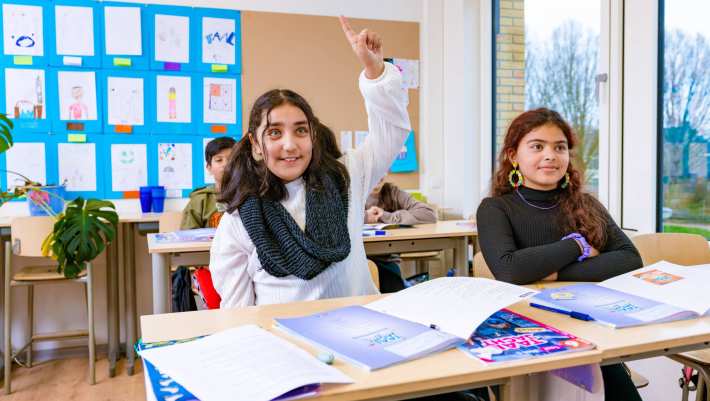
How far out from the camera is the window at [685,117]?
252 cm

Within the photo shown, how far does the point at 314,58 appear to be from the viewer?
13.6ft

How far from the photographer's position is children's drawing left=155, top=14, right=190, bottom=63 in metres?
3.82

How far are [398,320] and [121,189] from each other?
10.5ft

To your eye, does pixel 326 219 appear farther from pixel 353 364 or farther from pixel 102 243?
pixel 102 243

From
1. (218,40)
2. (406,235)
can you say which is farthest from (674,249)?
(218,40)

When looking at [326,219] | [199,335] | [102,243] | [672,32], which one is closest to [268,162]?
[326,219]

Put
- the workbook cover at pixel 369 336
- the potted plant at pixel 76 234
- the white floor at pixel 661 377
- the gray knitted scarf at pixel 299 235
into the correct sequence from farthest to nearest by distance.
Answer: the potted plant at pixel 76 234, the white floor at pixel 661 377, the gray knitted scarf at pixel 299 235, the workbook cover at pixel 369 336

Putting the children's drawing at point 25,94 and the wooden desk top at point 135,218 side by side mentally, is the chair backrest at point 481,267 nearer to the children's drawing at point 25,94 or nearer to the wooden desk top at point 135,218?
the wooden desk top at point 135,218

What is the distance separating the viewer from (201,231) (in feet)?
9.55

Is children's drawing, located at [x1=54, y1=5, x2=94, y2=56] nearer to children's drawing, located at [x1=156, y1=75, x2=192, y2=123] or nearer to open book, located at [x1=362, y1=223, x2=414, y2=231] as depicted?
children's drawing, located at [x1=156, y1=75, x2=192, y2=123]

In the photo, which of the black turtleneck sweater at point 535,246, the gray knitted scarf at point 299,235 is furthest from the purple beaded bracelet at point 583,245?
the gray knitted scarf at point 299,235

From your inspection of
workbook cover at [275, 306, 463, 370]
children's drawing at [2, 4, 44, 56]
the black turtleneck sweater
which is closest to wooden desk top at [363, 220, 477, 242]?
the black turtleneck sweater

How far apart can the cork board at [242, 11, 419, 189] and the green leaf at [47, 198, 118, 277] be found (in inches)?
52.8

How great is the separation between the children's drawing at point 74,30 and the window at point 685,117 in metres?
3.33
